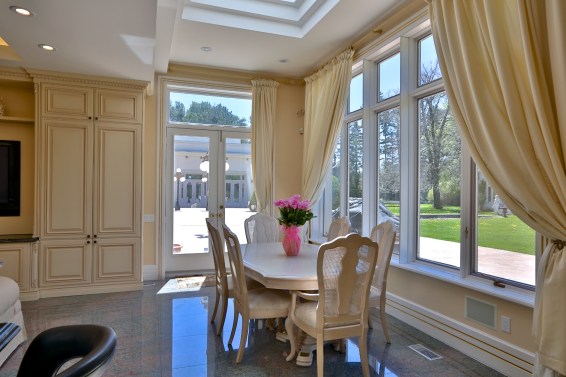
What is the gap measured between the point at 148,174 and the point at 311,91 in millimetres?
2837

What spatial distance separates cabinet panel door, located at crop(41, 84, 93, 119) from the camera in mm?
4332

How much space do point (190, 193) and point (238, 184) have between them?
795 millimetres

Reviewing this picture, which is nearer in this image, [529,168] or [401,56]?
[529,168]

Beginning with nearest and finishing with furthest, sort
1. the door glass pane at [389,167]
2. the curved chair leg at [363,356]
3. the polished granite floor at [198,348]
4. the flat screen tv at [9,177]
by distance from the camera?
the curved chair leg at [363,356] < the polished granite floor at [198,348] < the door glass pane at [389,167] < the flat screen tv at [9,177]

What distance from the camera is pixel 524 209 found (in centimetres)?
Result: 227

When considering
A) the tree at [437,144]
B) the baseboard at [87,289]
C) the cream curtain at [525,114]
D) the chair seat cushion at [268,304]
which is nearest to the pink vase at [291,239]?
the chair seat cushion at [268,304]

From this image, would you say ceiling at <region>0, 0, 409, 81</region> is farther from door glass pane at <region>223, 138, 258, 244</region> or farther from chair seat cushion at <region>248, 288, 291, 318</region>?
chair seat cushion at <region>248, 288, 291, 318</region>

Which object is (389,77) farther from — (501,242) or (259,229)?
(259,229)

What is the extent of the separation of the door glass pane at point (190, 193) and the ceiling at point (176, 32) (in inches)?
48.5

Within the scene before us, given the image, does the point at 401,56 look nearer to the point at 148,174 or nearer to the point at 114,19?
the point at 114,19

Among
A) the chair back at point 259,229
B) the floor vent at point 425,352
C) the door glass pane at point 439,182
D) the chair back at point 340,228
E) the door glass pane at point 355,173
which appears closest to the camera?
the floor vent at point 425,352

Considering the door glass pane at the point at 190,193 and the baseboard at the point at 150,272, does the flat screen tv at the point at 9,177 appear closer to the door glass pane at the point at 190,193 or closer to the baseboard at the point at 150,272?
the baseboard at the point at 150,272

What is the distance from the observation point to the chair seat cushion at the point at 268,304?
2.71 m

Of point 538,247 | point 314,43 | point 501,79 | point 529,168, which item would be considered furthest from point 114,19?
point 538,247
